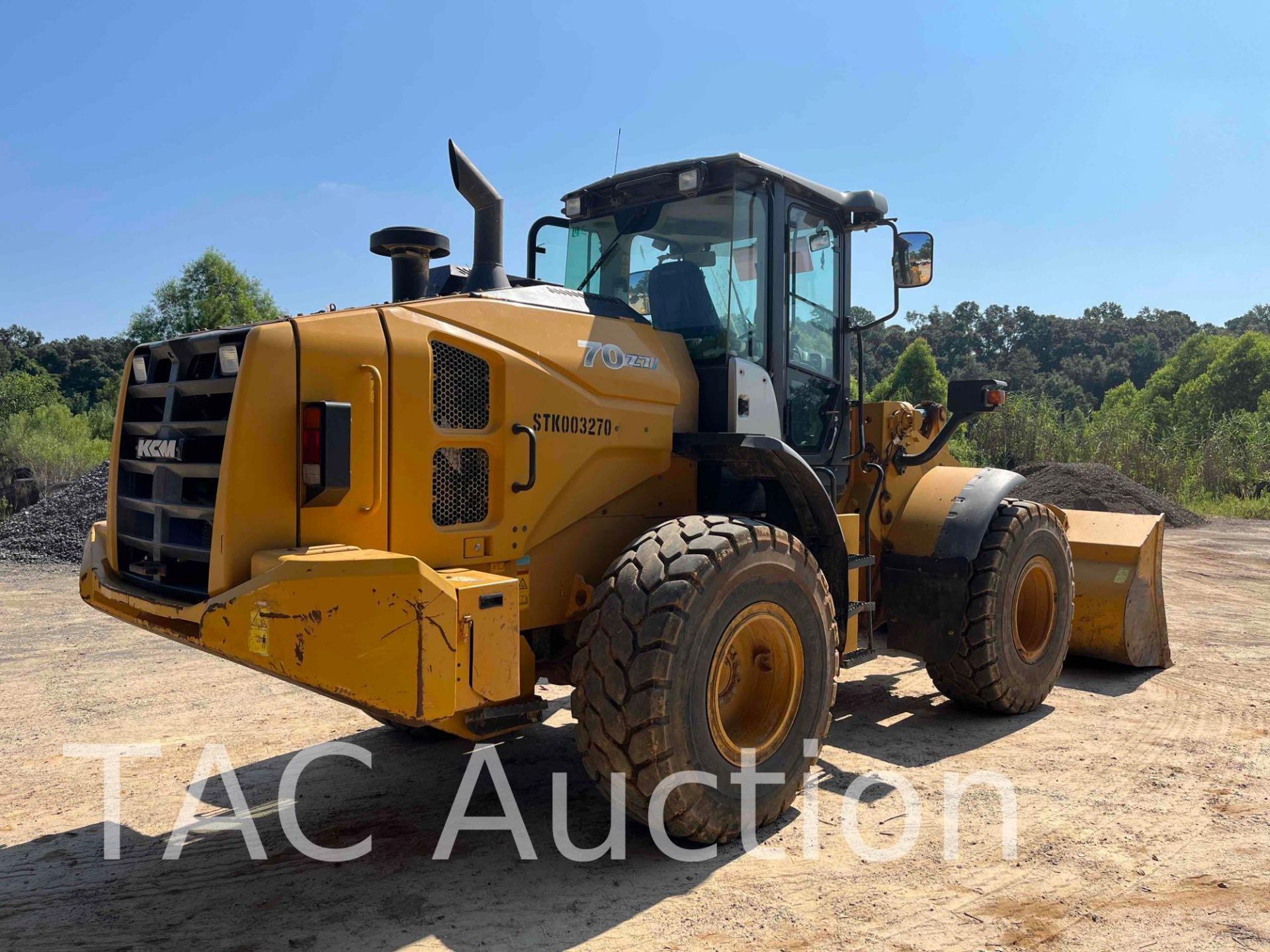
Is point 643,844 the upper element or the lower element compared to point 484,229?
lower

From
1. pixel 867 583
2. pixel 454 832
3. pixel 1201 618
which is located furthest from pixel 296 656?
pixel 1201 618

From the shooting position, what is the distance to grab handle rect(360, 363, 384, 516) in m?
3.20

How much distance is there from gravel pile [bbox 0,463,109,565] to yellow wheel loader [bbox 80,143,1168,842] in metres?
10.2

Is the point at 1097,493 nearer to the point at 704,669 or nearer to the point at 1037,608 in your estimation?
the point at 1037,608

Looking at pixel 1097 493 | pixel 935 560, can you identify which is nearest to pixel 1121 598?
pixel 935 560

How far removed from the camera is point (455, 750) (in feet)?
16.7

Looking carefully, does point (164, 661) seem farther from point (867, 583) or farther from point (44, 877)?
point (867, 583)

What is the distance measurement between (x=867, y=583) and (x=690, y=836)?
7.19ft

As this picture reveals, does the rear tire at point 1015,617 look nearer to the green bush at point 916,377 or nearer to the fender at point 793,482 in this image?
the fender at point 793,482

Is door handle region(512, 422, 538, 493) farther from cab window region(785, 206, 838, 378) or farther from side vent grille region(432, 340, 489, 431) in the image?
cab window region(785, 206, 838, 378)

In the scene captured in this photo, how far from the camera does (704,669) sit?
3539mm

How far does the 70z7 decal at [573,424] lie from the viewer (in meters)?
3.67

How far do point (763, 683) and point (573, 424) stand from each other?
138 centimetres

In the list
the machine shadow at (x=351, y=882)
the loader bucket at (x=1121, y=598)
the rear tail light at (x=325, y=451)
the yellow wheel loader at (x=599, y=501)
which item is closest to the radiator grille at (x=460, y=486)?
the yellow wheel loader at (x=599, y=501)
